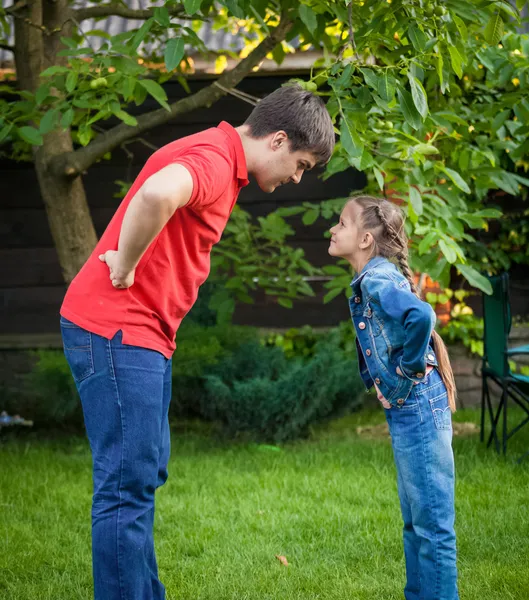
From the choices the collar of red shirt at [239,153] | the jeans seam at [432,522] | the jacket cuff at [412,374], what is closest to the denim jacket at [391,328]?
the jacket cuff at [412,374]

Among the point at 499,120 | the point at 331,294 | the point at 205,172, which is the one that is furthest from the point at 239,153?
the point at 331,294

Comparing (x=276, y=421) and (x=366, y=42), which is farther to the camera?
(x=276, y=421)

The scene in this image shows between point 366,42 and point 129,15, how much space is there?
80.1 inches

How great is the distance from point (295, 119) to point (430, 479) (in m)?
1.10

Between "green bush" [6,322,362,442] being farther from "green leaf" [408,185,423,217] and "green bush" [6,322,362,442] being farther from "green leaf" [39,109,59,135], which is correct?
"green leaf" [39,109,59,135]

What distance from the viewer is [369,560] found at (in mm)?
3102

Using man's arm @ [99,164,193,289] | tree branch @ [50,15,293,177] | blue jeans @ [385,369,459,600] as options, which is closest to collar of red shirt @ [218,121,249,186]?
man's arm @ [99,164,193,289]

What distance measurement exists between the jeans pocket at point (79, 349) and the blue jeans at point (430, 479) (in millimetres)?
926

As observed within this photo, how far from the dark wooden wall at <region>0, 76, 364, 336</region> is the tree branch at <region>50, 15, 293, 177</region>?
1910 millimetres

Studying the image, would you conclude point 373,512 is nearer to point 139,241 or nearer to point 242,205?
point 139,241

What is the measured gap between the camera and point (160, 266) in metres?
2.01

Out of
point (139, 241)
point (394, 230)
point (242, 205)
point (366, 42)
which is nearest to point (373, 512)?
point (394, 230)

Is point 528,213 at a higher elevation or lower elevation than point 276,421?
higher

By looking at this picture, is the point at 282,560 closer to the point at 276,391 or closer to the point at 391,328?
the point at 391,328
